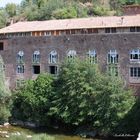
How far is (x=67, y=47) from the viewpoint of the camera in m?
57.7

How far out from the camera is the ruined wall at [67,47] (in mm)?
53969

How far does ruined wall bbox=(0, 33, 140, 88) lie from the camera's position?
177ft

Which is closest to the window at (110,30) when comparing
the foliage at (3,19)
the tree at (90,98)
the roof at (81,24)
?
the roof at (81,24)

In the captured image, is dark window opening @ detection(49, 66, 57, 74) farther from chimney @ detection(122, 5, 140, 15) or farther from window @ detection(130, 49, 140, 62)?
chimney @ detection(122, 5, 140, 15)

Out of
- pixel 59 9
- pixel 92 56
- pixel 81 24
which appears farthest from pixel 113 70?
pixel 59 9

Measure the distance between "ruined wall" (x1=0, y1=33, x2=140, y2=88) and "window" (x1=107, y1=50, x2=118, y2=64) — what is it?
0.42 m

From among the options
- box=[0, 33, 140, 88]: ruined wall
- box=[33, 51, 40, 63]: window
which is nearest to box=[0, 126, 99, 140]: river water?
box=[0, 33, 140, 88]: ruined wall

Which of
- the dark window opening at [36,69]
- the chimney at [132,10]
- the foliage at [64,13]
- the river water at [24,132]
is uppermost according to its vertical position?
the foliage at [64,13]

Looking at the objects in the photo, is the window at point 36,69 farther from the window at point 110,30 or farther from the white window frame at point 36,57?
the window at point 110,30

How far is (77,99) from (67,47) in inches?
336

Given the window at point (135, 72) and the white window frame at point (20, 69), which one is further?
the white window frame at point (20, 69)

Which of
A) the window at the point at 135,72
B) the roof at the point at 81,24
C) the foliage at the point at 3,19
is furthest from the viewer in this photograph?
the foliage at the point at 3,19

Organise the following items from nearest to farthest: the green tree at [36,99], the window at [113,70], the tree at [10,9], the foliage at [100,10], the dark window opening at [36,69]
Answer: the window at [113,70] → the green tree at [36,99] → the dark window opening at [36,69] → the foliage at [100,10] → the tree at [10,9]

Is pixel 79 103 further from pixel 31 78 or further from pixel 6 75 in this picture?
pixel 6 75
